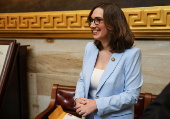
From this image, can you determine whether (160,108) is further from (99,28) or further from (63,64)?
(63,64)

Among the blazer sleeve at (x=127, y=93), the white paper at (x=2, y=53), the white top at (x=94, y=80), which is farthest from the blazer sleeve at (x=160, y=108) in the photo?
the white paper at (x=2, y=53)

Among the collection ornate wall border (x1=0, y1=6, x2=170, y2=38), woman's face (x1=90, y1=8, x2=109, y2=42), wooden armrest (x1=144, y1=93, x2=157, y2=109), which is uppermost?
ornate wall border (x1=0, y1=6, x2=170, y2=38)

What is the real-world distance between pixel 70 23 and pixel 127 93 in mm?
1532

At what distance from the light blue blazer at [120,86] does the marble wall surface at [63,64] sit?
1.01 meters

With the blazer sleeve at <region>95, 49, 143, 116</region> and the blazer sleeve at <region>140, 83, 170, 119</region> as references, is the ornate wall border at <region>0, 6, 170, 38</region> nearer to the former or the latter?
the blazer sleeve at <region>95, 49, 143, 116</region>

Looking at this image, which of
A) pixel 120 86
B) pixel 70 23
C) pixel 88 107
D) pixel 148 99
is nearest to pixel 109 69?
pixel 120 86

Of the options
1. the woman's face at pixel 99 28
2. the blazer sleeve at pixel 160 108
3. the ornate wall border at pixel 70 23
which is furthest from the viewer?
the ornate wall border at pixel 70 23

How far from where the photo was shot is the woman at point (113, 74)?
4.92 feet

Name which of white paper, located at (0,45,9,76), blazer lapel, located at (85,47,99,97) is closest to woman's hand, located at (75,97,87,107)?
blazer lapel, located at (85,47,99,97)

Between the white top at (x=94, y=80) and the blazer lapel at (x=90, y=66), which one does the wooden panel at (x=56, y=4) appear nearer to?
the blazer lapel at (x=90, y=66)

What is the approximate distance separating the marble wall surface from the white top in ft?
3.54

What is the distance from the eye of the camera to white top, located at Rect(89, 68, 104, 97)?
5.29 feet

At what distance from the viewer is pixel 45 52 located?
9.66 ft

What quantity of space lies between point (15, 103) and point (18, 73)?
1.46 feet
